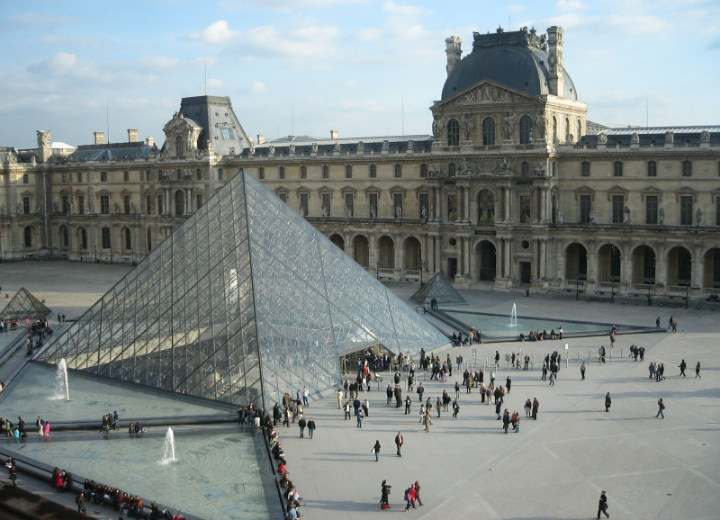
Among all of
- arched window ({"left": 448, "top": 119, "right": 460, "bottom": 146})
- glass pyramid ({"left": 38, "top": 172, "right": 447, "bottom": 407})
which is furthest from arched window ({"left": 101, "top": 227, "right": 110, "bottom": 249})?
glass pyramid ({"left": 38, "top": 172, "right": 447, "bottom": 407})

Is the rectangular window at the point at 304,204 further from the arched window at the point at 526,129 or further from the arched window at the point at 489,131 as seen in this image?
the arched window at the point at 526,129

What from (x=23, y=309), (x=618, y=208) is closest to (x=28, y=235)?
(x=23, y=309)

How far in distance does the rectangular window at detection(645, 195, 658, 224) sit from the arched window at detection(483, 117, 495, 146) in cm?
1030

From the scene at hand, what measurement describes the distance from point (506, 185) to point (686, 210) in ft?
35.3

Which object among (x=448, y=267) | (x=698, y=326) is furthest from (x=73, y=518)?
(x=448, y=267)

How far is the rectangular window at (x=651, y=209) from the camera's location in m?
49.1

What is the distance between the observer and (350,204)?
61688mm

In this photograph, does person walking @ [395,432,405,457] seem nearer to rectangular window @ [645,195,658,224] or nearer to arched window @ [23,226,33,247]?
rectangular window @ [645,195,658,224]

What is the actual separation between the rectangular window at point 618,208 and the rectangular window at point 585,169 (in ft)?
7.50

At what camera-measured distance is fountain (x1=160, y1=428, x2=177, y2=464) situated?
2258 cm

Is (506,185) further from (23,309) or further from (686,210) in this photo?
(23,309)

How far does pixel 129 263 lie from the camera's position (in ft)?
234

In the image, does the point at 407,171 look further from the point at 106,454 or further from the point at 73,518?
the point at 73,518

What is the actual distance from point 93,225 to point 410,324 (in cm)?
4642
